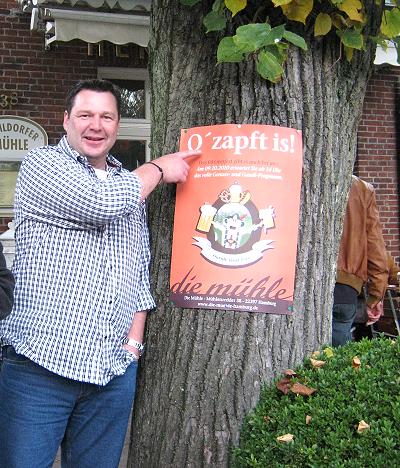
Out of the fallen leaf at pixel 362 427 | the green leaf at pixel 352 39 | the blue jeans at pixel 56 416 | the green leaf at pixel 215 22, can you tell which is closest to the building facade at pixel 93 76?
the green leaf at pixel 215 22

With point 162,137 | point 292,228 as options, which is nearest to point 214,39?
point 162,137

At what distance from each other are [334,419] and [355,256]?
9.16 ft

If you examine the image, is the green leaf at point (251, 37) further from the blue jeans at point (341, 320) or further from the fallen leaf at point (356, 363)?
the blue jeans at point (341, 320)

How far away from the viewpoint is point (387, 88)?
9.08m

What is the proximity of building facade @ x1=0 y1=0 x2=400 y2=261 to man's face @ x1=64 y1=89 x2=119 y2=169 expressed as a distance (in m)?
4.32

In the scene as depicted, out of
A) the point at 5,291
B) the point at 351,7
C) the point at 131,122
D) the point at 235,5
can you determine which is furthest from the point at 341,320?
the point at 131,122

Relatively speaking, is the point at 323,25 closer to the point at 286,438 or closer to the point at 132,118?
the point at 286,438

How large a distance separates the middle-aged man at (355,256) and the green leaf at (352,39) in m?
2.26

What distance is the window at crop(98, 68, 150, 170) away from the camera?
27.0 feet

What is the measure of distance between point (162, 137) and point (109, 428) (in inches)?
43.8

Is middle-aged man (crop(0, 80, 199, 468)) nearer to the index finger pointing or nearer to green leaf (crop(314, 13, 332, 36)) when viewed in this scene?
the index finger pointing

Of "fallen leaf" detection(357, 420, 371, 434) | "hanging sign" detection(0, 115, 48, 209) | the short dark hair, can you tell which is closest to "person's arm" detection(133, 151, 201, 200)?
the short dark hair

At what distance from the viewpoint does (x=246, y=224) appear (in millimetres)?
2605

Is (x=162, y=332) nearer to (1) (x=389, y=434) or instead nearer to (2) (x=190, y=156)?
(2) (x=190, y=156)
